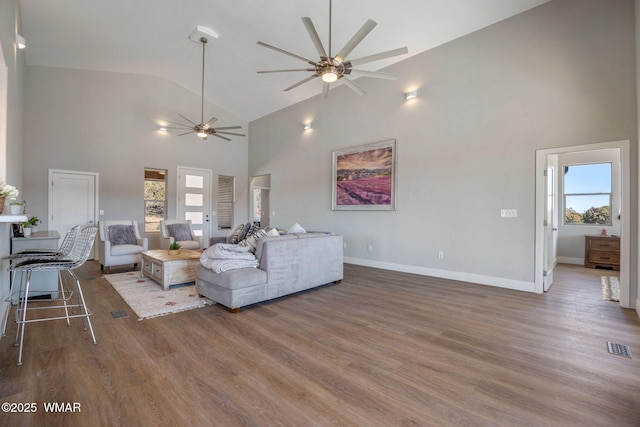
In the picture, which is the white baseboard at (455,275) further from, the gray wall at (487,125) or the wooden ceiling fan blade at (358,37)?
the wooden ceiling fan blade at (358,37)

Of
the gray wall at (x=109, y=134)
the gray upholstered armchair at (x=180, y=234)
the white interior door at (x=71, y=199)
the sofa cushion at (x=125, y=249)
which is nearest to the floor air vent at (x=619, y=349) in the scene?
the gray upholstered armchair at (x=180, y=234)

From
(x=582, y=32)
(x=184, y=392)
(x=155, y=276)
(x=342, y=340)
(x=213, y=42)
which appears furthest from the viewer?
(x=213, y=42)

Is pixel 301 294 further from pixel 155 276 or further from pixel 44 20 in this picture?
pixel 44 20

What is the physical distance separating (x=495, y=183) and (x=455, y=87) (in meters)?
1.73

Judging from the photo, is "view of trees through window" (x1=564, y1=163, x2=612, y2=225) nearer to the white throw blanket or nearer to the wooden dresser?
the wooden dresser

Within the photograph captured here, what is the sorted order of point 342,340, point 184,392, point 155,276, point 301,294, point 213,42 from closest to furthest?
point 184,392 < point 342,340 < point 301,294 < point 155,276 < point 213,42

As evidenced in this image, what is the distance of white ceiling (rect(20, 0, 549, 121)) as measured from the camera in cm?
433

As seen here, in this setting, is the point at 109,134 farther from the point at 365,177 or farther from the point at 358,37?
the point at 358,37

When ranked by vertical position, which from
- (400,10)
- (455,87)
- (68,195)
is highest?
(400,10)

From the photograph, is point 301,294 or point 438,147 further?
point 438,147

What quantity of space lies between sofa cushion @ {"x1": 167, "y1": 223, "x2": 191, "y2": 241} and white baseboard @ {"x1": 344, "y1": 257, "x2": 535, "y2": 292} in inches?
149

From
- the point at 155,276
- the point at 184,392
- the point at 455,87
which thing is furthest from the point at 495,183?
the point at 155,276

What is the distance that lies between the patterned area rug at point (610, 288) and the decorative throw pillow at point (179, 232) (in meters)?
7.26

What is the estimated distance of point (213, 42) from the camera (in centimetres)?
577
